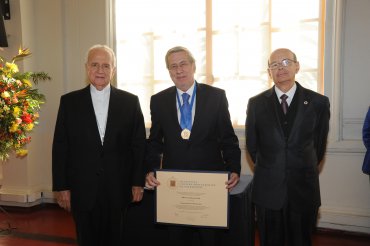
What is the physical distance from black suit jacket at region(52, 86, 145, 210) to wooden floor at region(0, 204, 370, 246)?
165 centimetres

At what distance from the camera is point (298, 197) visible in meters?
2.28

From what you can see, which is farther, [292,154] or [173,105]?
[173,105]

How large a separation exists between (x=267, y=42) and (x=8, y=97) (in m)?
2.65

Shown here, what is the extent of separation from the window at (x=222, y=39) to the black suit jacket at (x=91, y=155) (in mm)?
2085

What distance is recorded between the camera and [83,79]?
188 inches

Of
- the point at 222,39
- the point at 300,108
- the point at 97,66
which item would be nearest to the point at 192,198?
the point at 300,108

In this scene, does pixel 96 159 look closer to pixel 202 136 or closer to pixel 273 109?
pixel 202 136

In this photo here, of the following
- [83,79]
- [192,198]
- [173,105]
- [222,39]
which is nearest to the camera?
[192,198]

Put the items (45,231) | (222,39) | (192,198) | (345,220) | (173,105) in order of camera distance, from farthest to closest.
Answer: (222,39) → (45,231) → (345,220) → (173,105) → (192,198)

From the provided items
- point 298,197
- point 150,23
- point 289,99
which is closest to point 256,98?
point 289,99

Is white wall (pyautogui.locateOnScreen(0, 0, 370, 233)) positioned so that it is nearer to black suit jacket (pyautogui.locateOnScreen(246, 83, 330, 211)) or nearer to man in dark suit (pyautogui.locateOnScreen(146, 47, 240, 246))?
black suit jacket (pyautogui.locateOnScreen(246, 83, 330, 211))

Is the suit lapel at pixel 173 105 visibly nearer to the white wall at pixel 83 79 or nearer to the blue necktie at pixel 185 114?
the blue necktie at pixel 185 114

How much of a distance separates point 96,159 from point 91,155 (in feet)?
0.13

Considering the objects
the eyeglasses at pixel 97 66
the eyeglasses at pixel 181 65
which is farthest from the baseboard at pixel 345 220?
the eyeglasses at pixel 97 66
